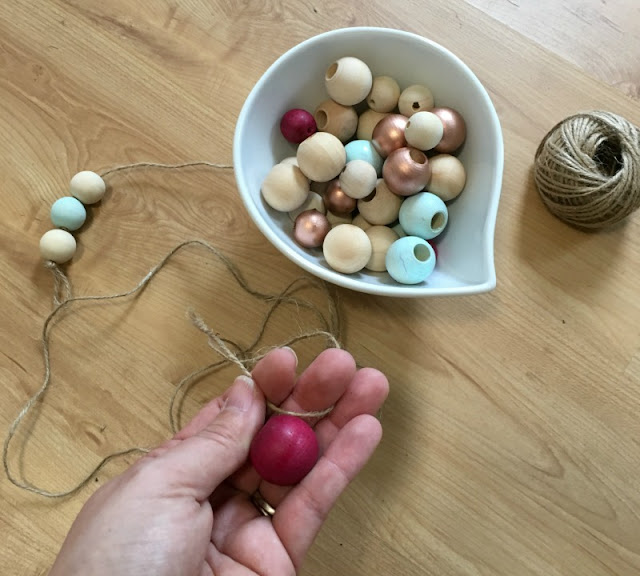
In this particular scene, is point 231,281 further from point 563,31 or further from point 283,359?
point 563,31

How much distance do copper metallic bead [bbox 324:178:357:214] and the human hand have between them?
0.16 m

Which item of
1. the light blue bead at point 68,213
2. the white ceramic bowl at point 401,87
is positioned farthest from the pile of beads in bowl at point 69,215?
the white ceramic bowl at point 401,87

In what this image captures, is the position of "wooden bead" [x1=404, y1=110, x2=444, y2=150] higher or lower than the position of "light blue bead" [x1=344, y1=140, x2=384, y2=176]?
higher

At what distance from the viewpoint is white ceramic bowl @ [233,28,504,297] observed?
565 millimetres

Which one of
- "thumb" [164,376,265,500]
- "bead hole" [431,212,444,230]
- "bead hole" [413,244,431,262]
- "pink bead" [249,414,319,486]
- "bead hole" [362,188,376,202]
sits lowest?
"thumb" [164,376,265,500]

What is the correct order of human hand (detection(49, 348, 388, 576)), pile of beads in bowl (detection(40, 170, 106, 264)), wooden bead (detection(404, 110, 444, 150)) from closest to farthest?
human hand (detection(49, 348, 388, 576)) < wooden bead (detection(404, 110, 444, 150)) < pile of beads in bowl (detection(40, 170, 106, 264))

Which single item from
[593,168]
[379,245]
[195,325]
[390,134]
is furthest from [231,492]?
[593,168]

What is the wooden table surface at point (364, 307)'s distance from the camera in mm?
645

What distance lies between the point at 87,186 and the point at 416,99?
0.39 meters

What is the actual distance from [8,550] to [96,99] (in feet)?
1.77

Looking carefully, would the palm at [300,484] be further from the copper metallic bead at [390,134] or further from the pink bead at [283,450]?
the copper metallic bead at [390,134]

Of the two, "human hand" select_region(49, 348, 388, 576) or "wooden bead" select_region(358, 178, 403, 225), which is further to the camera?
"wooden bead" select_region(358, 178, 403, 225)

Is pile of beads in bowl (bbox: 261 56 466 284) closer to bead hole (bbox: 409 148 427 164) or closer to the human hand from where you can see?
bead hole (bbox: 409 148 427 164)

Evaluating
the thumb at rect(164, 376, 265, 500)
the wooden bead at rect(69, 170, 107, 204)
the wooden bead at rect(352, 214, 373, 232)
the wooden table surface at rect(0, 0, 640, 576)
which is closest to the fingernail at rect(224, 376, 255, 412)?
the thumb at rect(164, 376, 265, 500)
